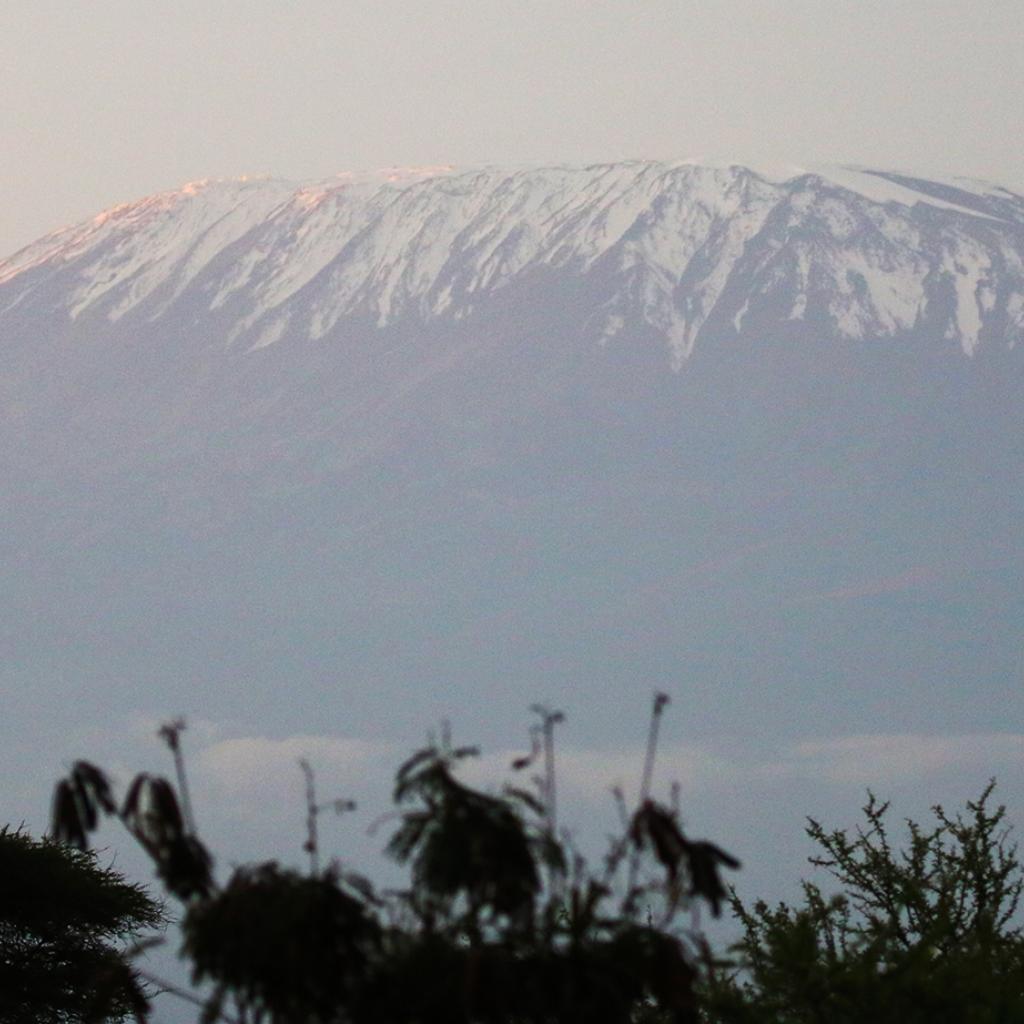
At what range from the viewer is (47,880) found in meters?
30.8

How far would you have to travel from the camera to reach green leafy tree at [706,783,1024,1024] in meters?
17.5

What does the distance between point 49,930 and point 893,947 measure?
15208 mm

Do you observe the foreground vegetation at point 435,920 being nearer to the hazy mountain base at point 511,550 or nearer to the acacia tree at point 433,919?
the acacia tree at point 433,919

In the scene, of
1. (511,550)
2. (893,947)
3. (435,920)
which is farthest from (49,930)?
(511,550)

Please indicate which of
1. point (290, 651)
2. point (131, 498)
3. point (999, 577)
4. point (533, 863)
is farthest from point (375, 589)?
point (533, 863)

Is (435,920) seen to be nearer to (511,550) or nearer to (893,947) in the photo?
(893,947)

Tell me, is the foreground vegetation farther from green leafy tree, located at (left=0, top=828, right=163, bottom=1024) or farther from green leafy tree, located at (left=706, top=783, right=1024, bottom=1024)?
green leafy tree, located at (left=0, top=828, right=163, bottom=1024)

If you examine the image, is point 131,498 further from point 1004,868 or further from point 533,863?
point 533,863

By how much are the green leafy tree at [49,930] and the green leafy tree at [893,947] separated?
991 centimetres

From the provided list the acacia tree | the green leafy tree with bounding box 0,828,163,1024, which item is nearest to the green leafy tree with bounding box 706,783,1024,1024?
the acacia tree

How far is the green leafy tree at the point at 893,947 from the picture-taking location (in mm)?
17500

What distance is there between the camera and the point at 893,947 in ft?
62.3

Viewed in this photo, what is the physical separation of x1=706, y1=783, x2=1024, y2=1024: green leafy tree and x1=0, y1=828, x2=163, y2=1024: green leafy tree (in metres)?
9.91

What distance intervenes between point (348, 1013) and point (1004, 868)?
16.8 metres
